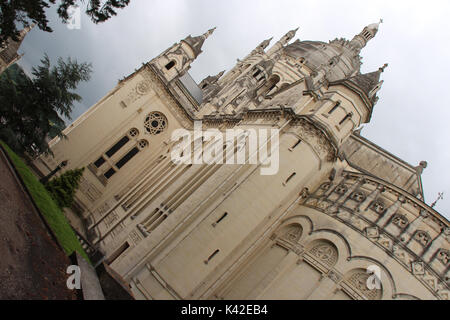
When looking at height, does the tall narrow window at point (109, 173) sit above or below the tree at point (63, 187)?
above

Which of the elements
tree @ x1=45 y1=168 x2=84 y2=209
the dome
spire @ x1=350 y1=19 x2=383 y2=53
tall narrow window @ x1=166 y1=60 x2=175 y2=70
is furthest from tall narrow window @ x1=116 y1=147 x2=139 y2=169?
spire @ x1=350 y1=19 x2=383 y2=53

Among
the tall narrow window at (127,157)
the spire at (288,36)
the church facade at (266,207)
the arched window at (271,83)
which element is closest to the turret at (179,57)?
the church facade at (266,207)

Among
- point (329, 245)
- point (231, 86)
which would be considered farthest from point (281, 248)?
point (231, 86)

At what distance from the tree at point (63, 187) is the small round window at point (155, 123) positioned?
10932 mm

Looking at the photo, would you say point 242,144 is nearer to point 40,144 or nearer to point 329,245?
point 329,245

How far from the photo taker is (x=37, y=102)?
72.0 feet

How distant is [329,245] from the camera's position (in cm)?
2145

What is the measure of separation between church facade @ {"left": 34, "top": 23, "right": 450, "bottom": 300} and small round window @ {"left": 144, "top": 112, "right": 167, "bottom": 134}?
1470 millimetres

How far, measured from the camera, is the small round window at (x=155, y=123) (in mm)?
33250

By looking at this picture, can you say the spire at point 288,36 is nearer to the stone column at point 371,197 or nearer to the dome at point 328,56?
the dome at point 328,56

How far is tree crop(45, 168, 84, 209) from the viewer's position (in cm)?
2270

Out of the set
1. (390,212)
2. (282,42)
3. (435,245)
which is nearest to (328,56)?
(282,42)
